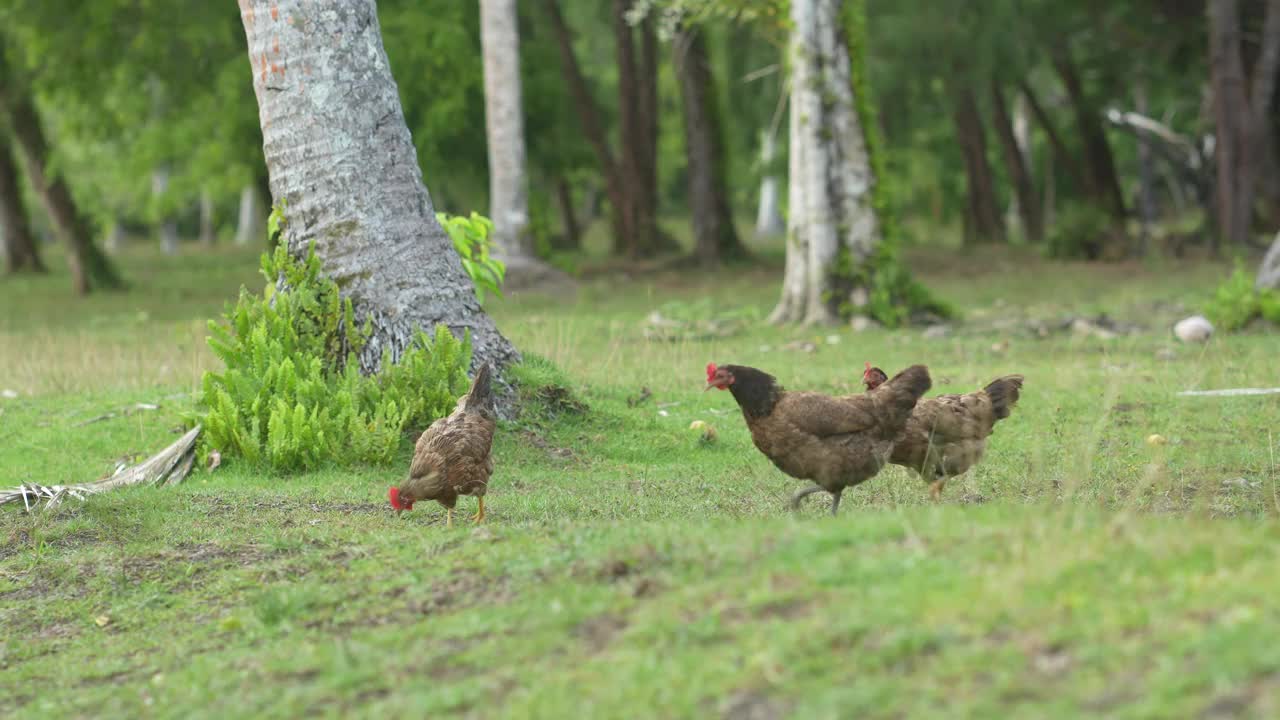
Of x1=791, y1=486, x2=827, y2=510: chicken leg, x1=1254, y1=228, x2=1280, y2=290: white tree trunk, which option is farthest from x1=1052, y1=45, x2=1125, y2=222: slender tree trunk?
x1=791, y1=486, x2=827, y2=510: chicken leg

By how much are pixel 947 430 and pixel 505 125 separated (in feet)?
53.8

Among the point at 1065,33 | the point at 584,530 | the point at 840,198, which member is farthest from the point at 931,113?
the point at 584,530

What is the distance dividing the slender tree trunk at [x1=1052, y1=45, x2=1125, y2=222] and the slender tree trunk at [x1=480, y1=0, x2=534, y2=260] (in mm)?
12371

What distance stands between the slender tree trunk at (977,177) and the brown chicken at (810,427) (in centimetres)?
2505

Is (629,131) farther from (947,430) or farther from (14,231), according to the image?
(947,430)

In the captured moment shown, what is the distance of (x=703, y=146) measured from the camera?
2795 centimetres

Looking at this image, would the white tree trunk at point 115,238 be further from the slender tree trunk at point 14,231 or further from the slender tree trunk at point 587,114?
the slender tree trunk at point 587,114

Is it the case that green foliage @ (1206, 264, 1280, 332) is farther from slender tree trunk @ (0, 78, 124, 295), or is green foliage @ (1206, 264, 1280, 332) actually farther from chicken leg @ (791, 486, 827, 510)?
slender tree trunk @ (0, 78, 124, 295)

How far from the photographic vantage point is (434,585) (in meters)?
6.00

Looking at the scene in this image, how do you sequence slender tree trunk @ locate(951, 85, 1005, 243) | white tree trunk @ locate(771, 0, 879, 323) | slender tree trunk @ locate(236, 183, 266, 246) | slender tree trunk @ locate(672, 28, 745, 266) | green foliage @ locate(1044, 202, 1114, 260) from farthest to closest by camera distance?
slender tree trunk @ locate(236, 183, 266, 246) < slender tree trunk @ locate(951, 85, 1005, 243) < slender tree trunk @ locate(672, 28, 745, 266) < green foliage @ locate(1044, 202, 1114, 260) < white tree trunk @ locate(771, 0, 879, 323)

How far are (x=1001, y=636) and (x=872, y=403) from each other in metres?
3.25

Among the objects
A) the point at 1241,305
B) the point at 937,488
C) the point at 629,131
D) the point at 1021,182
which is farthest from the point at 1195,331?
the point at 1021,182

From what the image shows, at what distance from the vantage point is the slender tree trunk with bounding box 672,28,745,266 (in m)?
27.8

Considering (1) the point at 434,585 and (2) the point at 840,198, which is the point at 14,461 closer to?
(1) the point at 434,585
